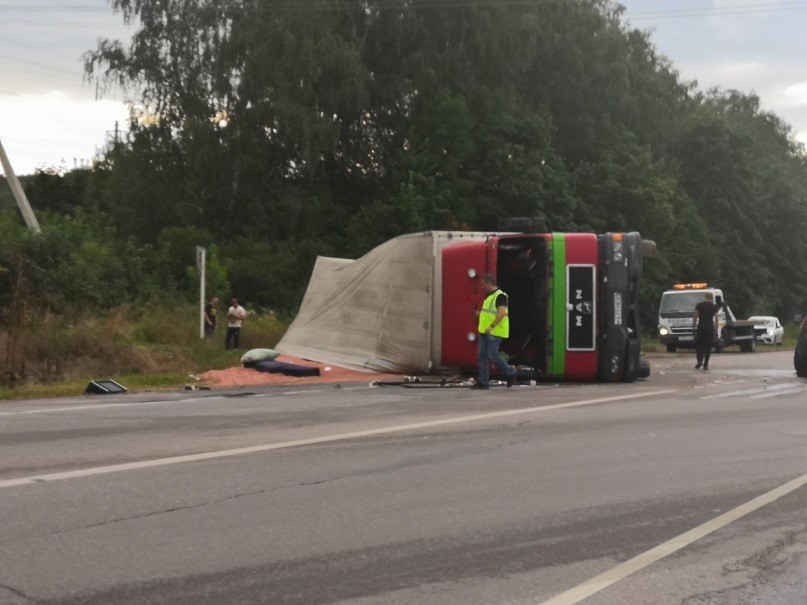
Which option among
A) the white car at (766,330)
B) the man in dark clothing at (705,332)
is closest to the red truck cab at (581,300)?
the man in dark clothing at (705,332)


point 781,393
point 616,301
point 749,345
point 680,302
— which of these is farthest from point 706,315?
point 749,345

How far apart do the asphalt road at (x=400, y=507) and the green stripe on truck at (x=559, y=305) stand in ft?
18.6

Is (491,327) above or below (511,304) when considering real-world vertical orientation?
below

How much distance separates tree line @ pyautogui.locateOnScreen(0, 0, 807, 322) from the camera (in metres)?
45.0

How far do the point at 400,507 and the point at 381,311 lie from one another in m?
→ 14.3

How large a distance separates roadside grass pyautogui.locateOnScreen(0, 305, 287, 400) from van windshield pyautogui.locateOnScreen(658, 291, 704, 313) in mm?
17455

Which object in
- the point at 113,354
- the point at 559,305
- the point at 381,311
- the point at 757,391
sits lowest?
the point at 757,391

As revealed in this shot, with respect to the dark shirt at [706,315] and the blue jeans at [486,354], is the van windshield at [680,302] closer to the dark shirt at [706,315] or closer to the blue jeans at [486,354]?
Result: the dark shirt at [706,315]

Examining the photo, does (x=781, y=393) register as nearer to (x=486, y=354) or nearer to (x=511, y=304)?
(x=486, y=354)

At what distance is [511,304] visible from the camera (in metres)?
21.0

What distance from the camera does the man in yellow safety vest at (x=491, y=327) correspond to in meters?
18.0

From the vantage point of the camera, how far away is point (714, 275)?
62656 mm

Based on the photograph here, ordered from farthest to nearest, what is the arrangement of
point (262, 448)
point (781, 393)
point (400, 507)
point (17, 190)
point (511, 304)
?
point (17, 190) < point (511, 304) < point (781, 393) < point (262, 448) < point (400, 507)

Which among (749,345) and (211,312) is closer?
(211,312)
